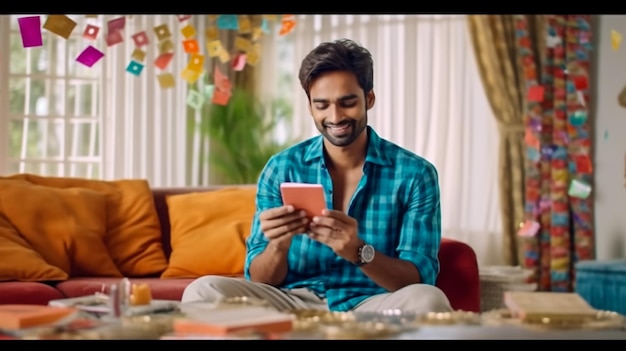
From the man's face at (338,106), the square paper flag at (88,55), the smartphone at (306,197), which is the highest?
the square paper flag at (88,55)

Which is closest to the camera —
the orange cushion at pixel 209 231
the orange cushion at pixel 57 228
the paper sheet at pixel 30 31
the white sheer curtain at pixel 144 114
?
the orange cushion at pixel 57 228

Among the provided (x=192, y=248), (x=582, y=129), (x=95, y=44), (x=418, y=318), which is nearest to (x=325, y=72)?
(x=418, y=318)

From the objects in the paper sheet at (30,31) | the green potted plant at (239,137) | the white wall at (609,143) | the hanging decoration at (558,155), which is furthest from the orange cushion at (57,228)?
the white wall at (609,143)

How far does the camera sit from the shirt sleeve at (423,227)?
2.38 meters

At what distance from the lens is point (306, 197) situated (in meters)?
2.13

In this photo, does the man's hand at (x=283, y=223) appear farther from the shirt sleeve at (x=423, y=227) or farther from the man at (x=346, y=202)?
the shirt sleeve at (x=423, y=227)

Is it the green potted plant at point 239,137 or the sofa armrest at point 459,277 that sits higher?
the green potted plant at point 239,137

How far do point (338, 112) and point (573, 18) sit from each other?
2.66m

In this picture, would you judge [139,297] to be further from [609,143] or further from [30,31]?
[609,143]

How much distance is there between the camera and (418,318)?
1801mm

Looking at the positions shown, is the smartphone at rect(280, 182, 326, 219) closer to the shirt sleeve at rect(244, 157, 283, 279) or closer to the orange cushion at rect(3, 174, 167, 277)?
the shirt sleeve at rect(244, 157, 283, 279)

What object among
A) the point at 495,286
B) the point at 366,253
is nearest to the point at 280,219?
the point at 366,253

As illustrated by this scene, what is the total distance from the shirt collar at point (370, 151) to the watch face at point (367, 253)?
0.99ft

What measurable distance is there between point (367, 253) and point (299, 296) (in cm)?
26
